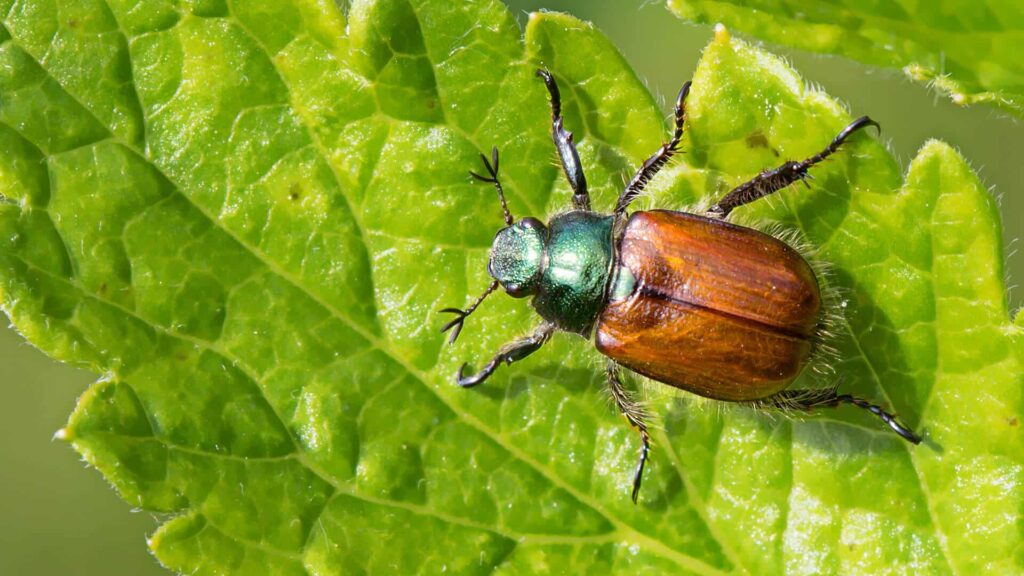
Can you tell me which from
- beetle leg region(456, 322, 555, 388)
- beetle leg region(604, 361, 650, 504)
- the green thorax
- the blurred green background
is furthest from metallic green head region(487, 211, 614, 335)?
the blurred green background

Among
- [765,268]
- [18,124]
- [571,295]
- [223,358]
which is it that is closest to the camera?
[18,124]

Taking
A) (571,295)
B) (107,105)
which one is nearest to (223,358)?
(107,105)

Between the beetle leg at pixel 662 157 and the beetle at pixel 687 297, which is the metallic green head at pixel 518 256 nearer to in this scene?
the beetle at pixel 687 297

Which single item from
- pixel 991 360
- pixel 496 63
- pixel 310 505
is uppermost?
pixel 496 63

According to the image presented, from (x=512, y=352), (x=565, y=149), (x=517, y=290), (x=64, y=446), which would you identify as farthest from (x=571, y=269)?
(x=64, y=446)

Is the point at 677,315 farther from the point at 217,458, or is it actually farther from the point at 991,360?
the point at 217,458

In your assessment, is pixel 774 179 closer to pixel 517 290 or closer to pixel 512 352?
pixel 517 290

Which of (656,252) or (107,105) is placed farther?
(656,252)
